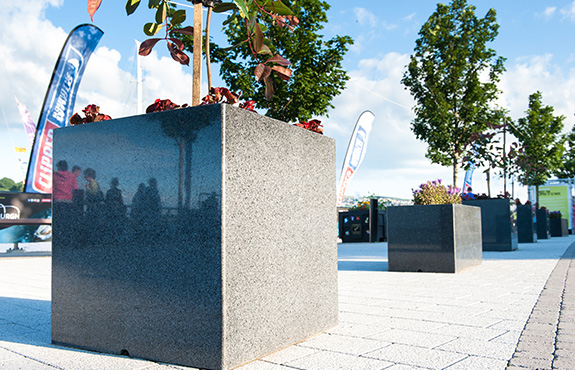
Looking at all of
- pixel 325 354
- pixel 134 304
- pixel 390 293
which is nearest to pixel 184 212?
pixel 134 304

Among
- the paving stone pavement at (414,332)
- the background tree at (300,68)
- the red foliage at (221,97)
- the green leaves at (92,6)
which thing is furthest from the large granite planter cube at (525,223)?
the green leaves at (92,6)

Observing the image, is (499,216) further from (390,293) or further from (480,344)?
(480,344)

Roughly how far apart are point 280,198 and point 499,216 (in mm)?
11035

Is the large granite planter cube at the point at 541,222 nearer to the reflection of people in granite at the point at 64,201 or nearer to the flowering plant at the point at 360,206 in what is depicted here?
the flowering plant at the point at 360,206

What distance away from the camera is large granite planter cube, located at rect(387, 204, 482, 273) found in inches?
308

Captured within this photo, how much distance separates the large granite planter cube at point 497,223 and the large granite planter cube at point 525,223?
20.6ft

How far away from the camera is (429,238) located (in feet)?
26.1

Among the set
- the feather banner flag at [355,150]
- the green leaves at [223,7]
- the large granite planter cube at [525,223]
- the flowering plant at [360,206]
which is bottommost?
the large granite planter cube at [525,223]

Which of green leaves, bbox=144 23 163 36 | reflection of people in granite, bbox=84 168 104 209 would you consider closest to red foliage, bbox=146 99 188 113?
reflection of people in granite, bbox=84 168 104 209

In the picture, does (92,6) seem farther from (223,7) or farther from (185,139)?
(223,7)

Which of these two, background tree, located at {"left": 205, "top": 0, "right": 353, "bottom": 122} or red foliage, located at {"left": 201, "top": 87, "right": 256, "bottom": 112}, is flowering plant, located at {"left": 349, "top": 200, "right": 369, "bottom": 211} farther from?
red foliage, located at {"left": 201, "top": 87, "right": 256, "bottom": 112}

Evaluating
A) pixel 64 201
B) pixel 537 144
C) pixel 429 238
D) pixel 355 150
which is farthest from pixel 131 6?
pixel 537 144

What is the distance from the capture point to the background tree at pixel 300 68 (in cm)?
1492

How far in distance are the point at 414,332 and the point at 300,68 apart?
13104mm
